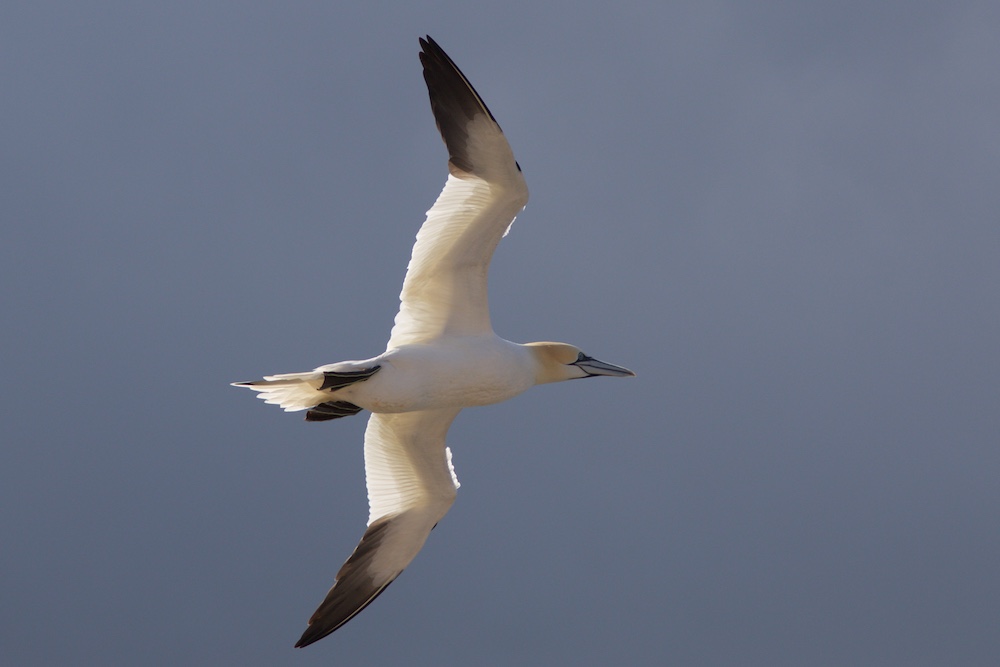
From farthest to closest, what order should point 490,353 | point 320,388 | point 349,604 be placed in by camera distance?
point 349,604
point 490,353
point 320,388

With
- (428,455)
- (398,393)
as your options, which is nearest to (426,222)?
(398,393)

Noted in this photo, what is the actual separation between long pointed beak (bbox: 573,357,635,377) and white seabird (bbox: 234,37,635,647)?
0.01 m

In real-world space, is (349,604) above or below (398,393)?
below

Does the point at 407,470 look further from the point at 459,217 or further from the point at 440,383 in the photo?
the point at 459,217

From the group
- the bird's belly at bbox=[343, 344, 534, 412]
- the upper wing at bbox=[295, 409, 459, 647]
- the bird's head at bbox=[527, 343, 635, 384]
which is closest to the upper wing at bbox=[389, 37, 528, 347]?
the bird's belly at bbox=[343, 344, 534, 412]

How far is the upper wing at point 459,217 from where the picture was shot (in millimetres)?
9984

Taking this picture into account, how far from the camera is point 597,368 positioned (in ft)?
37.3

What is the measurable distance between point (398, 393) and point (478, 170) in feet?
5.48

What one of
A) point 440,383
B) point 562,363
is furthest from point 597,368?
point 440,383

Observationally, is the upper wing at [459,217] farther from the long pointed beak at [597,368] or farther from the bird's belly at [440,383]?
the long pointed beak at [597,368]

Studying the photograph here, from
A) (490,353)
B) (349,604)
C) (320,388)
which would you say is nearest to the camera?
(320,388)

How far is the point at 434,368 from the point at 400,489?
1700 millimetres

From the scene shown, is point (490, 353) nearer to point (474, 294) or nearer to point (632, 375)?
point (474, 294)

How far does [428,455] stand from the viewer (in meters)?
11.5
